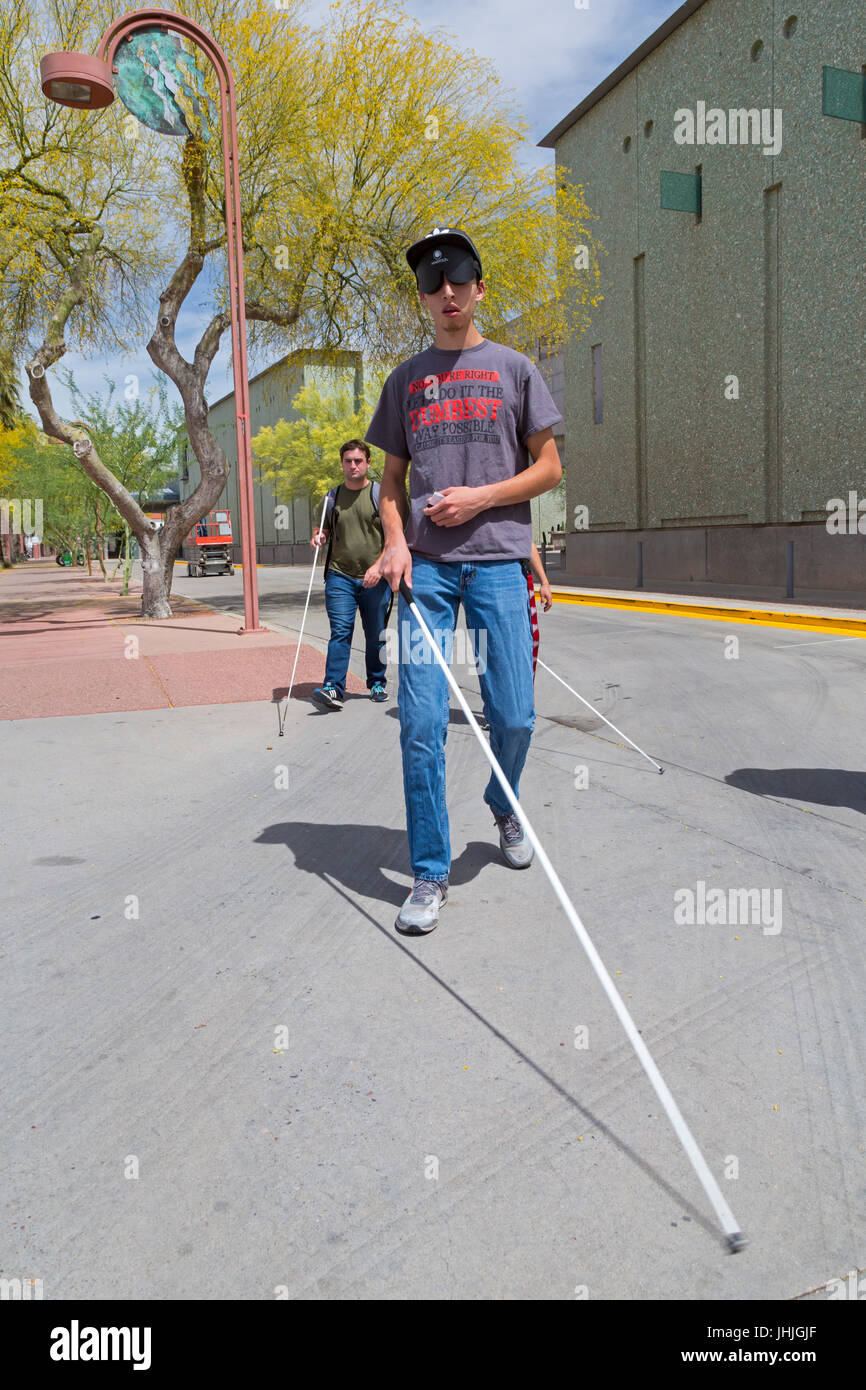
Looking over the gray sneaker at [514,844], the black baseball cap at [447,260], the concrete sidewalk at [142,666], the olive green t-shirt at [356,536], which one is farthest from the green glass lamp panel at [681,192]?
the gray sneaker at [514,844]

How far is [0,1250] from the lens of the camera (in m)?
2.01

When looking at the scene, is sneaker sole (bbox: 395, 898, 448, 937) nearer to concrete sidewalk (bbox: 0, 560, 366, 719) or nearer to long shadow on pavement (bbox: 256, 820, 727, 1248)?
long shadow on pavement (bbox: 256, 820, 727, 1248)

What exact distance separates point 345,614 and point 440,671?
4.51 m

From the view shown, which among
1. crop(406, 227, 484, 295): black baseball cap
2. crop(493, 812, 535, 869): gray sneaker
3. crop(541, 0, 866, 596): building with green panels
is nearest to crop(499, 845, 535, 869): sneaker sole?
crop(493, 812, 535, 869): gray sneaker

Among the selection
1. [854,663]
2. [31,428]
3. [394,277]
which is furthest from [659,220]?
[31,428]

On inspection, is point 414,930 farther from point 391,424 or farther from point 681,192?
point 681,192

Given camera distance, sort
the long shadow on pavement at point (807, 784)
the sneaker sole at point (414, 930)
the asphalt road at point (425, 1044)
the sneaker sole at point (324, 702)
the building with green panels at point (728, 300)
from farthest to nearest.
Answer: the building with green panels at point (728, 300) < the sneaker sole at point (324, 702) < the long shadow on pavement at point (807, 784) < the sneaker sole at point (414, 930) < the asphalt road at point (425, 1044)

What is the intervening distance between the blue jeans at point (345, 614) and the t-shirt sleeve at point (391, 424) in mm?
4069

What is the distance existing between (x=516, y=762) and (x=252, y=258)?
1506 cm

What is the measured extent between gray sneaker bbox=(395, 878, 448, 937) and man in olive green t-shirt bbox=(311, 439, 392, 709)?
4.37 m

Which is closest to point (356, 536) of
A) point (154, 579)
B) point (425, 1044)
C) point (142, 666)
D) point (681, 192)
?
point (142, 666)

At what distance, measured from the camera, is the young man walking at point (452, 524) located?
142 inches

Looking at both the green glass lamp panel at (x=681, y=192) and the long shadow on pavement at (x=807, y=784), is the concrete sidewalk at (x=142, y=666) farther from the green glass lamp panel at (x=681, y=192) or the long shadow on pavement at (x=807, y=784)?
the green glass lamp panel at (x=681, y=192)

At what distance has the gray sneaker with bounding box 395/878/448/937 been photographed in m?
3.50
